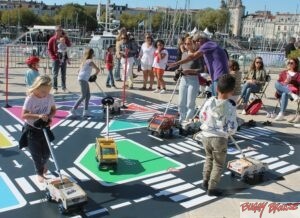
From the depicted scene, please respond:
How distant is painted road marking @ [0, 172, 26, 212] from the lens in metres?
4.77

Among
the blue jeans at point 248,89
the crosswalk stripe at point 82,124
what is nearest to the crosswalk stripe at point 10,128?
the crosswalk stripe at point 82,124

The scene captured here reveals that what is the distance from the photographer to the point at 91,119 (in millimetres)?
8969

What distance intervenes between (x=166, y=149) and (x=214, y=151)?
2144mm

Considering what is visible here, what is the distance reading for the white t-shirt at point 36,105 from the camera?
498 cm

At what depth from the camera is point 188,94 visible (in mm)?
8125

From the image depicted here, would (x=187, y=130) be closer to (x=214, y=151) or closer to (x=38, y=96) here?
(x=214, y=151)

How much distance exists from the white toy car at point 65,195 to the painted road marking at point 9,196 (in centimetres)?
38

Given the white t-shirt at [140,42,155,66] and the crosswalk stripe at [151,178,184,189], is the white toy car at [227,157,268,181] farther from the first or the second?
the white t-shirt at [140,42,155,66]

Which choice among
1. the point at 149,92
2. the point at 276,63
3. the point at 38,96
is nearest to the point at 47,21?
the point at 276,63

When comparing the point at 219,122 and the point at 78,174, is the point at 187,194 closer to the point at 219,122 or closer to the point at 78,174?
the point at 219,122

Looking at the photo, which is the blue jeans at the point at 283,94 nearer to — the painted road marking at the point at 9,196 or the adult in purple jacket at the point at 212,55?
the adult in purple jacket at the point at 212,55

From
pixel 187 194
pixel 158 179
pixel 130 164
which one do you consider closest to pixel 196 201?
pixel 187 194

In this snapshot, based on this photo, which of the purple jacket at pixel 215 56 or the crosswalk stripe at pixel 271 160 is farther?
the purple jacket at pixel 215 56

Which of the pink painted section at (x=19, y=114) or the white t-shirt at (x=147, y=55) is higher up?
the white t-shirt at (x=147, y=55)
